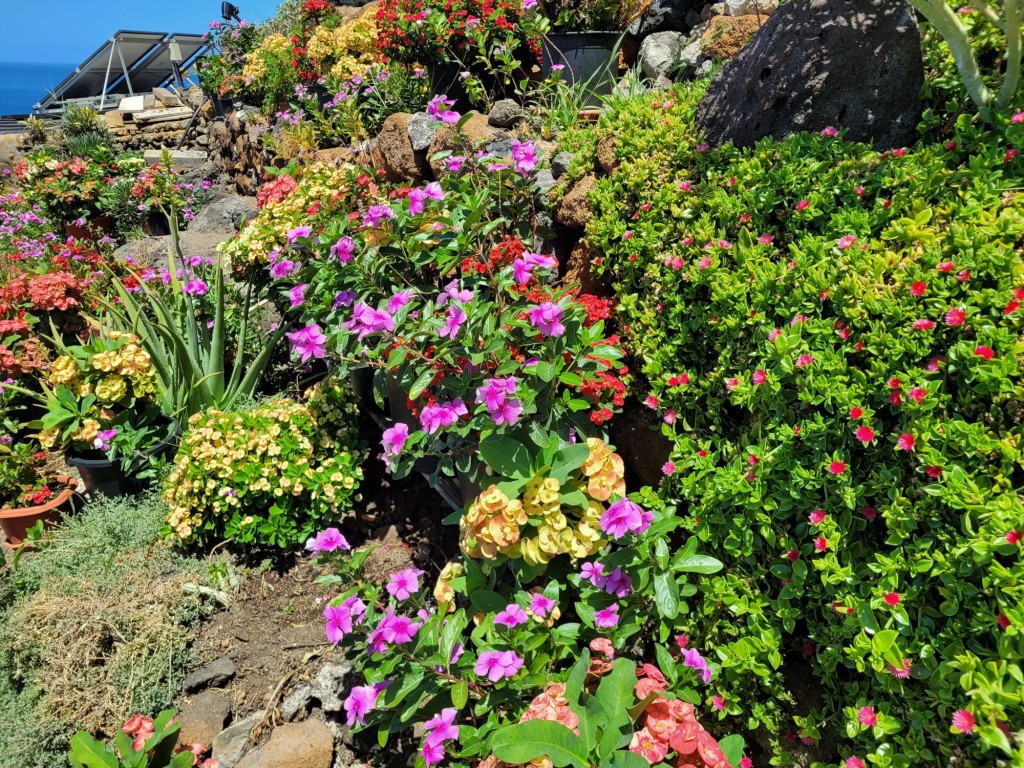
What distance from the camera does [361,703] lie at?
1712 millimetres

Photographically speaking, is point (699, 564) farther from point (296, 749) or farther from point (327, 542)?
point (296, 749)

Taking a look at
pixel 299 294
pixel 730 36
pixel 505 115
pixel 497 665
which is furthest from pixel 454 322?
pixel 505 115

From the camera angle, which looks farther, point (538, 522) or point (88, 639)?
point (88, 639)

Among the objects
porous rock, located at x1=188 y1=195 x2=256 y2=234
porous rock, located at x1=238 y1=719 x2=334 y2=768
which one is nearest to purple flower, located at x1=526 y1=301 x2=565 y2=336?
porous rock, located at x1=238 y1=719 x2=334 y2=768

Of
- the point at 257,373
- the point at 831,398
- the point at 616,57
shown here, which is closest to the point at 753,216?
the point at 831,398

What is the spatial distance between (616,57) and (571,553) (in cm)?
320

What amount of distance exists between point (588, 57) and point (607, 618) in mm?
3350

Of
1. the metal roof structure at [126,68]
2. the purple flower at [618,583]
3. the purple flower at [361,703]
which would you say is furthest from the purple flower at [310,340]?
the metal roof structure at [126,68]

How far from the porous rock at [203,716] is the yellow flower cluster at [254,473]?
683 millimetres

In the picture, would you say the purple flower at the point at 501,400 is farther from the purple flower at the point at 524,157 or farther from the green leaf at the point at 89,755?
the green leaf at the point at 89,755

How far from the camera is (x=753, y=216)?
6.35ft

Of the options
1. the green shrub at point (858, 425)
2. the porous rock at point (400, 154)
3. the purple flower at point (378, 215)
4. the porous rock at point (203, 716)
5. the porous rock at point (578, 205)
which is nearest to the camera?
the green shrub at point (858, 425)

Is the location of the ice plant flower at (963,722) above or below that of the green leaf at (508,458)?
below

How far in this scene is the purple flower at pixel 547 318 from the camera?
184 centimetres
